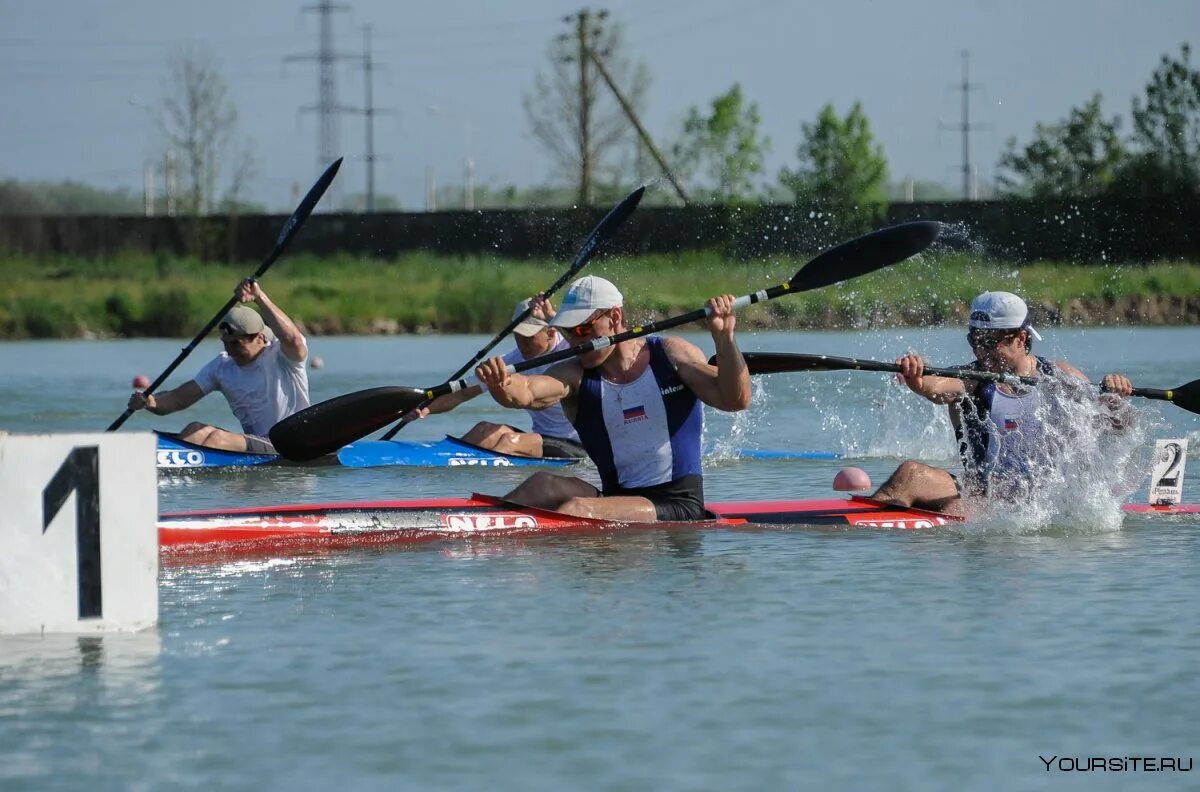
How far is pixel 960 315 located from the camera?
3075 centimetres

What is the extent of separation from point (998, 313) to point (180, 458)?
6026 mm

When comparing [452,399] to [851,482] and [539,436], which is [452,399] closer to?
[539,436]

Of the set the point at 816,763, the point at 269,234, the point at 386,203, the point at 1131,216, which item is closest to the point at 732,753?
the point at 816,763

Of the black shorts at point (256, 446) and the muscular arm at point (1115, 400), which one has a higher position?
the muscular arm at point (1115, 400)

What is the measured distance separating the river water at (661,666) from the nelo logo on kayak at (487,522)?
0.31 feet

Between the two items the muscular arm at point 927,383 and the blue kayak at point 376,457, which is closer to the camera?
the muscular arm at point 927,383

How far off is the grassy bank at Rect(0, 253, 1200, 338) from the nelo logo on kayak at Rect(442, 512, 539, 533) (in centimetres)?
2164


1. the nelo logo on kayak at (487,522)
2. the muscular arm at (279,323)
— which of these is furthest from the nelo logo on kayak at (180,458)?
the nelo logo on kayak at (487,522)

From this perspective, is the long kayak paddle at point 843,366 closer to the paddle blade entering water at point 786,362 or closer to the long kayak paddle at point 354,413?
the paddle blade entering water at point 786,362

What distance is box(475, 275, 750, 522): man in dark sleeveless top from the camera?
7.61m

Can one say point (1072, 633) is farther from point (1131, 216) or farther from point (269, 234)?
point (269, 234)

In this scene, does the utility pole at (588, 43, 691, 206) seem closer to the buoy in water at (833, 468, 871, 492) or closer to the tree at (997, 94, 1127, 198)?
the tree at (997, 94, 1127, 198)

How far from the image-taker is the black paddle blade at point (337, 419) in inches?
328

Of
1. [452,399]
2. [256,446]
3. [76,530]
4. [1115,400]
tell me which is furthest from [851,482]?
[76,530]
